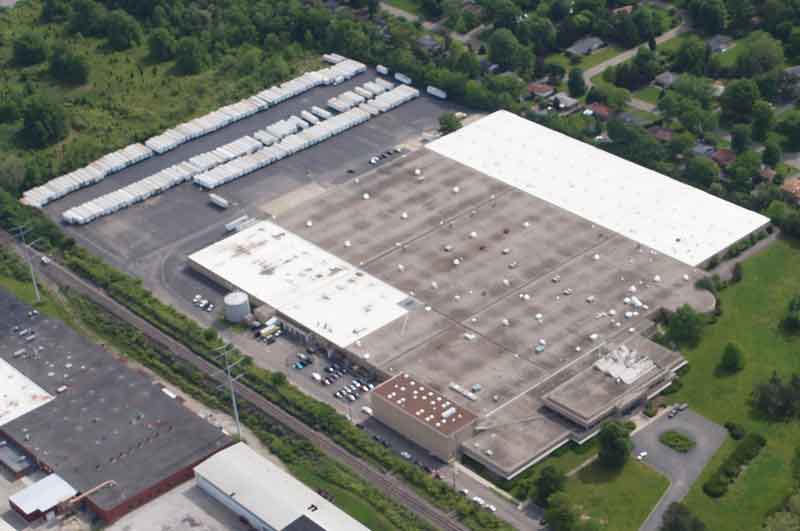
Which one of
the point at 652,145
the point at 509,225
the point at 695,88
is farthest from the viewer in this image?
the point at 695,88

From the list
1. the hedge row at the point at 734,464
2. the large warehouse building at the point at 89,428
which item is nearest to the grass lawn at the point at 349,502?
the large warehouse building at the point at 89,428

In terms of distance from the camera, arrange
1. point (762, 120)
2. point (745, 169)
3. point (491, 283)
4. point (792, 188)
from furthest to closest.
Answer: point (762, 120)
point (745, 169)
point (792, 188)
point (491, 283)

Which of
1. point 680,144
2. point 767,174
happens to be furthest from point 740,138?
point 680,144

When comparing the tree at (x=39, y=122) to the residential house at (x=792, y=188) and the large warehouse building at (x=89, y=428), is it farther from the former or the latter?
the residential house at (x=792, y=188)

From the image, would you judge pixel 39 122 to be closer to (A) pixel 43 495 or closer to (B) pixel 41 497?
(A) pixel 43 495

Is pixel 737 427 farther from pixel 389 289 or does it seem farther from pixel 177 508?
pixel 177 508

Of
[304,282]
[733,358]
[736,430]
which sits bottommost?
[736,430]

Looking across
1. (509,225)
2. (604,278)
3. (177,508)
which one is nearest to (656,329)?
(604,278)

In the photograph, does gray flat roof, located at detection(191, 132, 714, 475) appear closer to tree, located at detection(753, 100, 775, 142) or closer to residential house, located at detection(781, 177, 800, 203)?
residential house, located at detection(781, 177, 800, 203)
